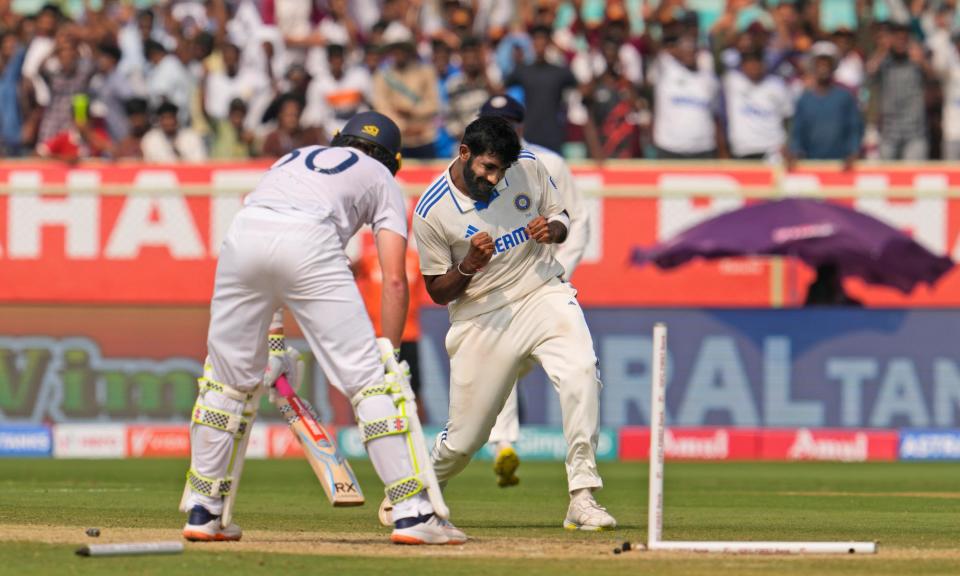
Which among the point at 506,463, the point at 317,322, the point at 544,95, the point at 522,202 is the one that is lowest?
the point at 506,463

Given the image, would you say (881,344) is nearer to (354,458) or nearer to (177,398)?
(354,458)

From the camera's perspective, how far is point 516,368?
10.8 m

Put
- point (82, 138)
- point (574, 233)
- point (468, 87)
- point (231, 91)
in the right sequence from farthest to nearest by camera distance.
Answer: point (231, 91)
point (82, 138)
point (468, 87)
point (574, 233)

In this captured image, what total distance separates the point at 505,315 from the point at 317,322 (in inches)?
86.2

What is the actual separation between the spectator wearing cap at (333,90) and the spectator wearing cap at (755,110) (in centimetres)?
425

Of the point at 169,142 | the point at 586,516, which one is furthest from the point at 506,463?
the point at 169,142

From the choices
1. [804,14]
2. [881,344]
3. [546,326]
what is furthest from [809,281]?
[546,326]

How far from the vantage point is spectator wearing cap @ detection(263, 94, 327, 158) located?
73.5 ft

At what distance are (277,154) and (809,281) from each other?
628 centimetres

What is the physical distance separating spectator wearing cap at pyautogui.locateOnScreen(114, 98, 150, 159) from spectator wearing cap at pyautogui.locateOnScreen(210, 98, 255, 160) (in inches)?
33.7

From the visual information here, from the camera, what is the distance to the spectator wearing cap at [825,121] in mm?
21797

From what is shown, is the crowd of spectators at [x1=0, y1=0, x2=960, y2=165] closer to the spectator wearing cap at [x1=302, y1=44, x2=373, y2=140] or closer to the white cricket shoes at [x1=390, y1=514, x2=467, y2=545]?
the spectator wearing cap at [x1=302, y1=44, x2=373, y2=140]

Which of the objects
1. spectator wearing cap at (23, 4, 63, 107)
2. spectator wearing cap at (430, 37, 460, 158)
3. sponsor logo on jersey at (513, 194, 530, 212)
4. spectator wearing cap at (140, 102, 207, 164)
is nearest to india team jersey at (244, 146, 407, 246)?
sponsor logo on jersey at (513, 194, 530, 212)

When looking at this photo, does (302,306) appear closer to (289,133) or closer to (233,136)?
(289,133)
